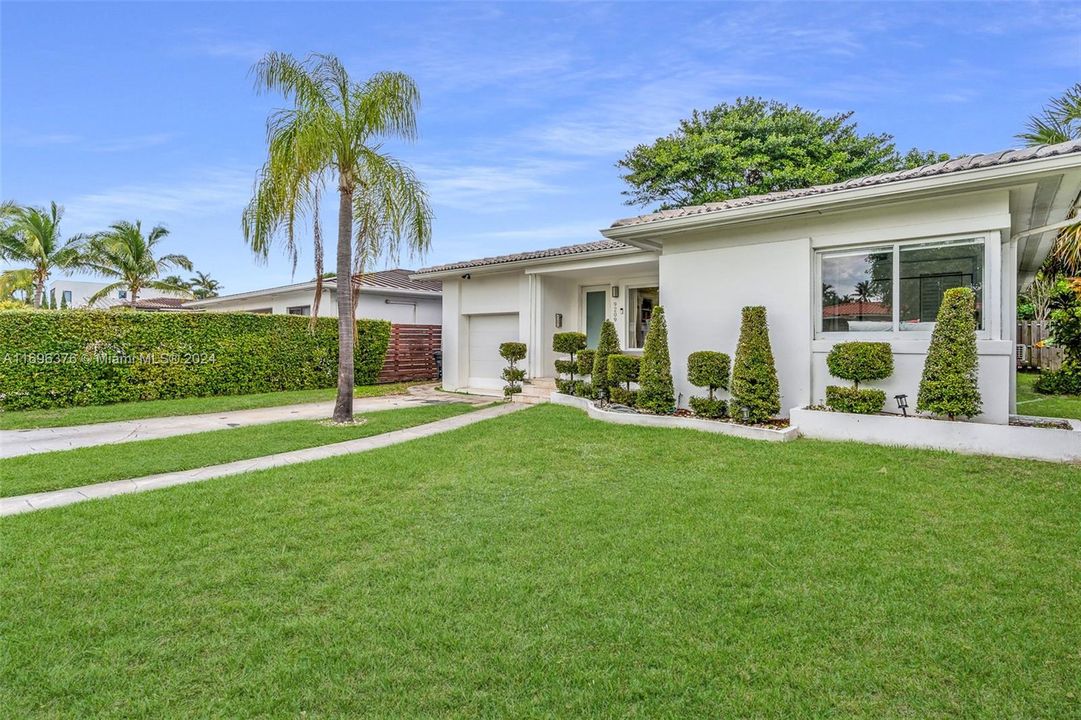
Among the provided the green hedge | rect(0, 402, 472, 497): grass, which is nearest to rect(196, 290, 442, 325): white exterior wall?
the green hedge

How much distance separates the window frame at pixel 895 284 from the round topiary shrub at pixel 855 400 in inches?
37.3

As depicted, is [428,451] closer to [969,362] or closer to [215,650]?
[215,650]

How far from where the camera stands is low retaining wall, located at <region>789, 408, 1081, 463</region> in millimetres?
6473

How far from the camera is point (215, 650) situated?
2758 millimetres

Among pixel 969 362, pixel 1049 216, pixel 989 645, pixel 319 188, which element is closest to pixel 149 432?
pixel 319 188

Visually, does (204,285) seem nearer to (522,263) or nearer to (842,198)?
(522,263)

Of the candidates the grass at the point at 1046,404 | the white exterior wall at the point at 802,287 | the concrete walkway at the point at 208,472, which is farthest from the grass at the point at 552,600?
the grass at the point at 1046,404

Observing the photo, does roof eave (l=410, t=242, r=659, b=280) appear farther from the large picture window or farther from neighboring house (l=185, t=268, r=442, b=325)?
the large picture window

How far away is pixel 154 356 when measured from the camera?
12.9 metres

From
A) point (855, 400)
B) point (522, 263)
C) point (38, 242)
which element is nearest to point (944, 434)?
point (855, 400)

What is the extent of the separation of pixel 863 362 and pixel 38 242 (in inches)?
1036

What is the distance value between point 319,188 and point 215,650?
8.64 meters

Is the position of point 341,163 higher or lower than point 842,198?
higher

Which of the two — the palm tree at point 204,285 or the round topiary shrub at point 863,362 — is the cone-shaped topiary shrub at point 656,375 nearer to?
the round topiary shrub at point 863,362
